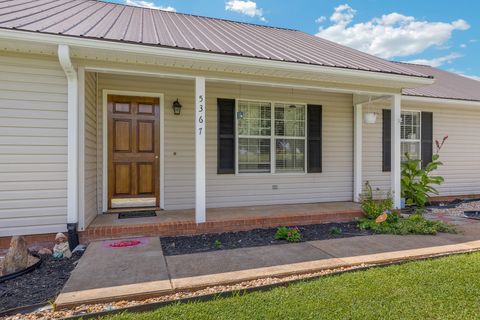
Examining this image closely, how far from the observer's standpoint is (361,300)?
2.51 m

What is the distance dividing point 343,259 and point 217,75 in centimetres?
317

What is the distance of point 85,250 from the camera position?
3.76 m

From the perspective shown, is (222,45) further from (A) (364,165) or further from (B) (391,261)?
(A) (364,165)

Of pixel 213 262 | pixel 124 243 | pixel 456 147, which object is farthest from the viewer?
pixel 456 147

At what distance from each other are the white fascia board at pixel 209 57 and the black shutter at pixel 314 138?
134 centimetres

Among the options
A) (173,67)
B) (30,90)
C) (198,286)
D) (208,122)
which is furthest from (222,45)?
(198,286)

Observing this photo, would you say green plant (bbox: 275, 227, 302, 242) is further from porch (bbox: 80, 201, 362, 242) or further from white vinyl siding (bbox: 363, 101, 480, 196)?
white vinyl siding (bbox: 363, 101, 480, 196)

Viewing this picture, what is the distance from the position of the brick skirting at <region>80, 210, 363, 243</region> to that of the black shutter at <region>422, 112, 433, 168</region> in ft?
11.0

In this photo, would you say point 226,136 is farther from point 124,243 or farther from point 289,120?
point 124,243

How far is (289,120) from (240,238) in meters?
3.03

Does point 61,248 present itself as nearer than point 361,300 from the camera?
No

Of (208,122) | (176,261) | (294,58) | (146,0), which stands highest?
(146,0)

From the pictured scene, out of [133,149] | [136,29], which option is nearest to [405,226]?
[133,149]

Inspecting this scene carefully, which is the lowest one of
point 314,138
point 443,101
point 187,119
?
point 314,138
